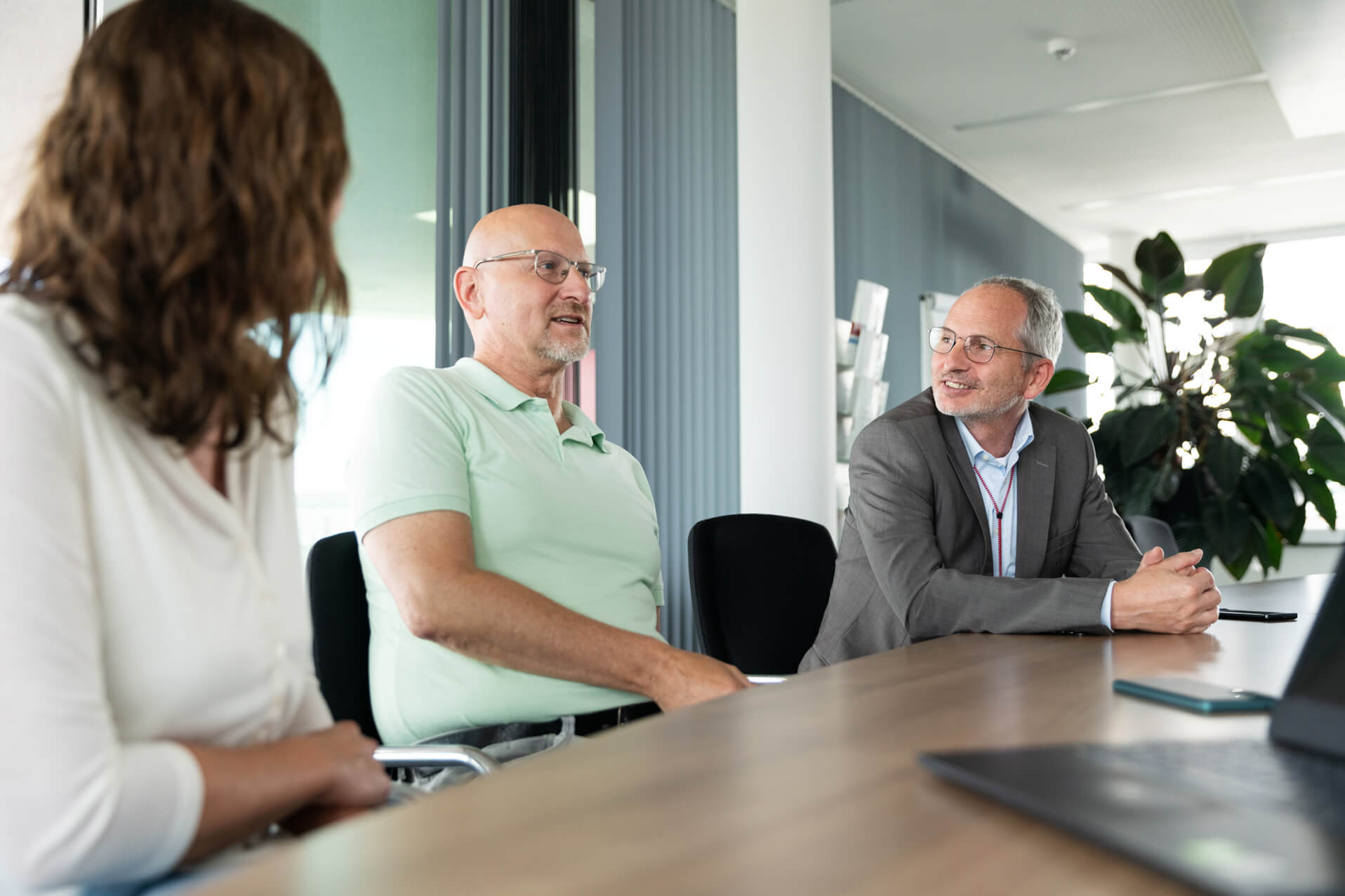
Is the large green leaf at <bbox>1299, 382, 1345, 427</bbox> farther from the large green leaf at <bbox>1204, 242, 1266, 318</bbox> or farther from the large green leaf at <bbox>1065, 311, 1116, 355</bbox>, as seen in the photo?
the large green leaf at <bbox>1065, 311, 1116, 355</bbox>

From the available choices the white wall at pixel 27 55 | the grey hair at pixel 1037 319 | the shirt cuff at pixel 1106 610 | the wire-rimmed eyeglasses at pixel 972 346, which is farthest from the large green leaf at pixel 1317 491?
the white wall at pixel 27 55

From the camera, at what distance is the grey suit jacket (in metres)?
1.73

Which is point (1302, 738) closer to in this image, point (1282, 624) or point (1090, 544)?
point (1282, 624)

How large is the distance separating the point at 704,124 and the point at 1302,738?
418cm

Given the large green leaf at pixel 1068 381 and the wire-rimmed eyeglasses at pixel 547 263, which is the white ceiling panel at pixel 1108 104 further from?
the wire-rimmed eyeglasses at pixel 547 263

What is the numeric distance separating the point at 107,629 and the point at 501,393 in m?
1.18

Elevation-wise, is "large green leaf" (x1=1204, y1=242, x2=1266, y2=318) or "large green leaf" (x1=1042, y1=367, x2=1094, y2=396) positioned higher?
"large green leaf" (x1=1204, y1=242, x2=1266, y2=318)

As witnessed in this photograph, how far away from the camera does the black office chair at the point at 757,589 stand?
2240 millimetres

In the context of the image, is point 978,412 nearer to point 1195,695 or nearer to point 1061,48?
point 1195,695

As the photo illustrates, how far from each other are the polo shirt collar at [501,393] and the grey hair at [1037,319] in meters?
0.99

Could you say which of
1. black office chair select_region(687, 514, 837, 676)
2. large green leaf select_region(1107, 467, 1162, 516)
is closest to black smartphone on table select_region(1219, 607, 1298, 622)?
black office chair select_region(687, 514, 837, 676)

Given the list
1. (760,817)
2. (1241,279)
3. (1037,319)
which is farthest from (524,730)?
(1241,279)

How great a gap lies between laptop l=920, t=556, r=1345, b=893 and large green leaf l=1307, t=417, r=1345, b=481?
5.23 meters

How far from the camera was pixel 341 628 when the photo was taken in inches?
65.9
